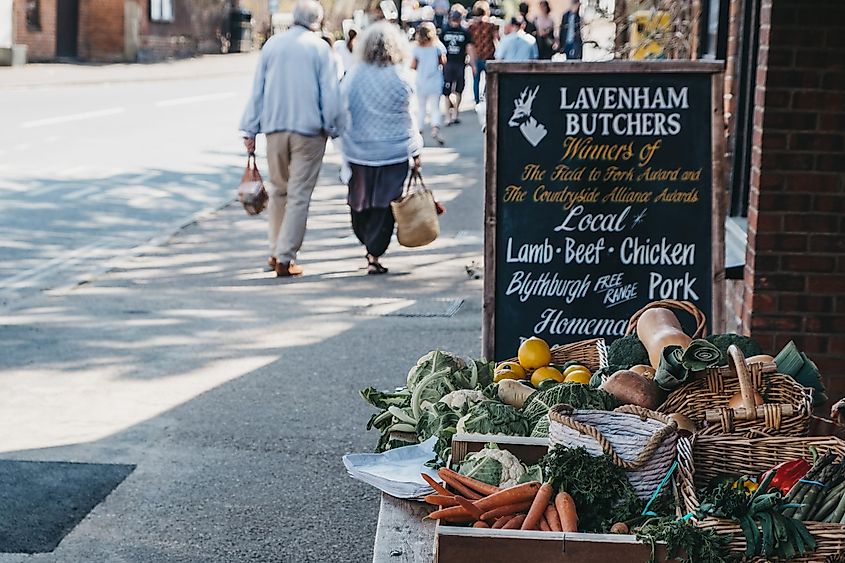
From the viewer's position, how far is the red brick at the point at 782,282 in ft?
19.4

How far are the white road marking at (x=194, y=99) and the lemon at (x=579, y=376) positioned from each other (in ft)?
73.8

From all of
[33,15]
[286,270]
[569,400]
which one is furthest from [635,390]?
[33,15]

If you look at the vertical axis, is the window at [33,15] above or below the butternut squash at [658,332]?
above

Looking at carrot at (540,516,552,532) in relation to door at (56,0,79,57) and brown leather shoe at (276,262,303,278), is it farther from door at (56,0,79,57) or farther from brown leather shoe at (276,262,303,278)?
door at (56,0,79,57)

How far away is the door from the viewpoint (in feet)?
131

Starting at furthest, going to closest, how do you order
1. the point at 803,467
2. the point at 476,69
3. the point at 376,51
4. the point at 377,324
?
1. the point at 476,69
2. the point at 376,51
3. the point at 377,324
4. the point at 803,467

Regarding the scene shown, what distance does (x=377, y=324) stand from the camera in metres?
8.86

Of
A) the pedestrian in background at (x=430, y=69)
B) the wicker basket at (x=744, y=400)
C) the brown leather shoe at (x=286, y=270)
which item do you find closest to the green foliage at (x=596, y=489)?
the wicker basket at (x=744, y=400)

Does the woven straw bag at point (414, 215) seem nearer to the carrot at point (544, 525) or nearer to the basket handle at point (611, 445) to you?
the basket handle at point (611, 445)

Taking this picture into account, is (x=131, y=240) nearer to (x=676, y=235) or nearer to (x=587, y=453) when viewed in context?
(x=676, y=235)

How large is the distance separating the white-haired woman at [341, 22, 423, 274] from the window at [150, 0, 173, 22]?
111ft

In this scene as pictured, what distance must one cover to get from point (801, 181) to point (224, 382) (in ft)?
11.0

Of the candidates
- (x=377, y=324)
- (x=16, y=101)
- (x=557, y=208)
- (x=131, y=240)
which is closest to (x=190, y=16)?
(x=16, y=101)

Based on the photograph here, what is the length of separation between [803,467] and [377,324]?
560cm
